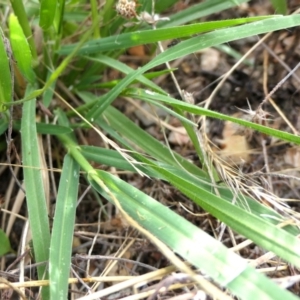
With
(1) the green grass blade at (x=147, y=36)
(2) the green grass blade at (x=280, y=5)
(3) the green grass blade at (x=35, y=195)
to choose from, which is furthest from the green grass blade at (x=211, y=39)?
(2) the green grass blade at (x=280, y=5)

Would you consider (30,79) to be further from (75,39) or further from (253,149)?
(253,149)

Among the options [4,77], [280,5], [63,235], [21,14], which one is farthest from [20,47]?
[280,5]

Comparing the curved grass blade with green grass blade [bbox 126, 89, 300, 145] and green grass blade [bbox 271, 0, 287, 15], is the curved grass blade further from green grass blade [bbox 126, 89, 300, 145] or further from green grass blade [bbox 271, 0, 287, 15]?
green grass blade [bbox 271, 0, 287, 15]

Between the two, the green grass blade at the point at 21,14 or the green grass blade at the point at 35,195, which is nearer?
the green grass blade at the point at 35,195

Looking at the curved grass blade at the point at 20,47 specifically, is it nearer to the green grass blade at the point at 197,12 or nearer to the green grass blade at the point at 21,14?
the green grass blade at the point at 21,14

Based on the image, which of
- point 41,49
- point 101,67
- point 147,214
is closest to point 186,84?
point 101,67
